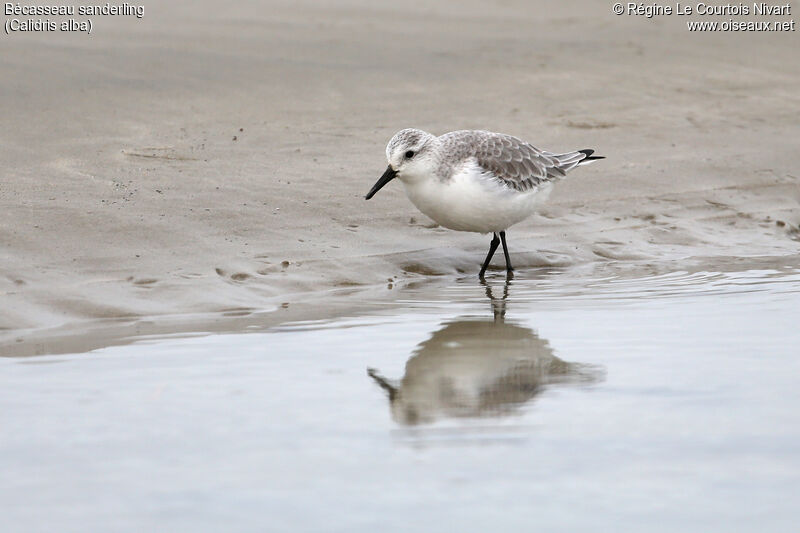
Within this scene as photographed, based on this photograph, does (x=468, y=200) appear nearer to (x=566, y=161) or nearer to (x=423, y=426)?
(x=566, y=161)

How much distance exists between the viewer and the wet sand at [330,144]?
25.1 ft

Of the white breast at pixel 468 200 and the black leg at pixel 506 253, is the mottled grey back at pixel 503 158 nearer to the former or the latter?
the white breast at pixel 468 200

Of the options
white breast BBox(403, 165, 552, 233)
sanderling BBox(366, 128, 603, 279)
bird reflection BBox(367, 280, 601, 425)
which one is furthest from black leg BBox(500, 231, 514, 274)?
bird reflection BBox(367, 280, 601, 425)

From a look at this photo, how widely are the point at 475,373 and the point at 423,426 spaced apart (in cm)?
86

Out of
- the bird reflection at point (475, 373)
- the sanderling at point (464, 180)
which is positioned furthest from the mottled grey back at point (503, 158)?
the bird reflection at point (475, 373)

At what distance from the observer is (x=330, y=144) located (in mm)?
10195

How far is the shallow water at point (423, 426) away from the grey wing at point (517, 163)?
65.5 inches

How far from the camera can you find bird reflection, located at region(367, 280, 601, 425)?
504 cm

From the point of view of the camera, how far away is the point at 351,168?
9.68 meters

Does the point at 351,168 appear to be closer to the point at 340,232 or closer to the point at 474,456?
the point at 340,232

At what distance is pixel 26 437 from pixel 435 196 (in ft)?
13.2

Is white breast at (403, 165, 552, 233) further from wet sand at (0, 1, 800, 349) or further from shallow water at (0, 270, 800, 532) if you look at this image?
shallow water at (0, 270, 800, 532)

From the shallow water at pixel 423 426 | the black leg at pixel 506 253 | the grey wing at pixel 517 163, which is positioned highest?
the grey wing at pixel 517 163

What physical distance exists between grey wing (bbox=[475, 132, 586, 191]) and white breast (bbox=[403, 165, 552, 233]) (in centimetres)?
11
